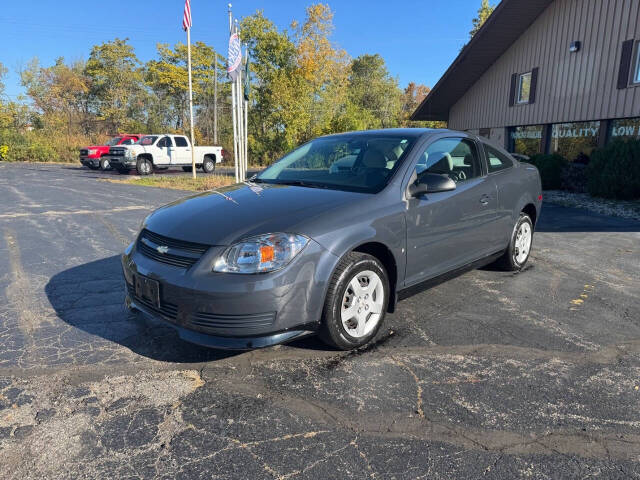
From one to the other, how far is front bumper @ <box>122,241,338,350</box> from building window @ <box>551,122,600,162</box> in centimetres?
1349

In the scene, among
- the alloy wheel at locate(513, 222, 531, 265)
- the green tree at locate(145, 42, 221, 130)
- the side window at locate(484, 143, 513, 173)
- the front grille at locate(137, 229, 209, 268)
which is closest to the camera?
the front grille at locate(137, 229, 209, 268)

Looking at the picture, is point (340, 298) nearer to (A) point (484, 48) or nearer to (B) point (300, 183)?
(B) point (300, 183)

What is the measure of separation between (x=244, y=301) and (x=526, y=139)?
654 inches

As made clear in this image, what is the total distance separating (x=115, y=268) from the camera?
17.3 ft

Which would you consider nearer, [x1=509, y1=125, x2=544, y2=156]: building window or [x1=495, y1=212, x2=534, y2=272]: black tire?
[x1=495, y1=212, x2=534, y2=272]: black tire

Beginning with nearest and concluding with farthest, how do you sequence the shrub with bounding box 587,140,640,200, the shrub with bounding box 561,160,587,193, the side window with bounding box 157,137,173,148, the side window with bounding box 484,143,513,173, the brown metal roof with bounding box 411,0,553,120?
the side window with bounding box 484,143,513,173, the shrub with bounding box 587,140,640,200, the shrub with bounding box 561,160,587,193, the brown metal roof with bounding box 411,0,553,120, the side window with bounding box 157,137,173,148

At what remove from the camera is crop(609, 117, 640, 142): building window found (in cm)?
1193

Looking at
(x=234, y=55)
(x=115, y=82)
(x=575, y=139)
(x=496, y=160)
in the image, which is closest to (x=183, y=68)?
(x=115, y=82)

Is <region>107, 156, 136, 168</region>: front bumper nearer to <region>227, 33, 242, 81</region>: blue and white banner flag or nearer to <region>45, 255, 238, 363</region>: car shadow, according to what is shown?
<region>227, 33, 242, 81</region>: blue and white banner flag

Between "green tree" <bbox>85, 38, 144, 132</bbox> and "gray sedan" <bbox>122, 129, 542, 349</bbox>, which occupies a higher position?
"green tree" <bbox>85, 38, 144, 132</bbox>

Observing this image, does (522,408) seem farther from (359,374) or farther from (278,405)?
(278,405)

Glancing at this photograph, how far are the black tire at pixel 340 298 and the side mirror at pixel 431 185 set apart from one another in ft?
2.24

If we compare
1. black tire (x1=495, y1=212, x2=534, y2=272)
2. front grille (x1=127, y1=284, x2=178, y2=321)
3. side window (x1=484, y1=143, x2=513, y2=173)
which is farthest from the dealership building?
front grille (x1=127, y1=284, x2=178, y2=321)

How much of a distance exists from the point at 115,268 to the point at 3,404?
2.81 metres
